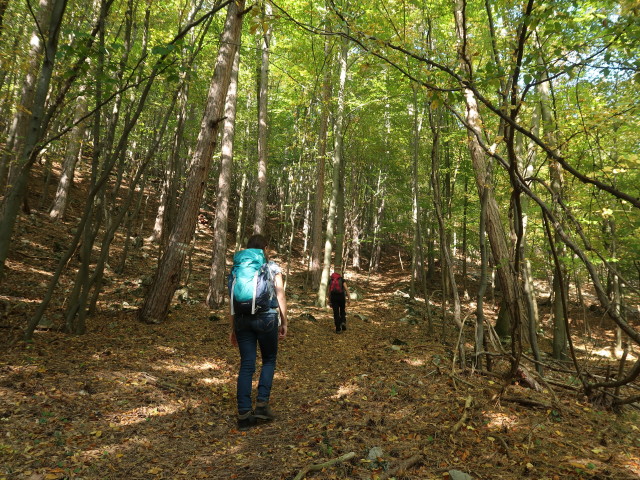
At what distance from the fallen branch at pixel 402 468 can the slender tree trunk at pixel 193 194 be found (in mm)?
6041

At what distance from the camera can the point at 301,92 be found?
14.8 metres

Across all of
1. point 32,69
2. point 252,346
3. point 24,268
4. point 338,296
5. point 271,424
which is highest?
point 32,69

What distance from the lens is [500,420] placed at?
357 centimetres

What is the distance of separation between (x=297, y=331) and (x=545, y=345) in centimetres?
998

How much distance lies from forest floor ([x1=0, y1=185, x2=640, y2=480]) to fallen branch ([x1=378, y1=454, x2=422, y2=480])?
14 millimetres

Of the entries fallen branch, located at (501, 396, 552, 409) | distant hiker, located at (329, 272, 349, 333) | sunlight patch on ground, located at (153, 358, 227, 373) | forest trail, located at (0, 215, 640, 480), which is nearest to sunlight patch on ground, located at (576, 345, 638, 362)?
distant hiker, located at (329, 272, 349, 333)

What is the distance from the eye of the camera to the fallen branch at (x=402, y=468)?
8.68 feet

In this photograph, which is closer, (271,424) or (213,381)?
(271,424)

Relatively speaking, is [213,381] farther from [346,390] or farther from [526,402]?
[526,402]

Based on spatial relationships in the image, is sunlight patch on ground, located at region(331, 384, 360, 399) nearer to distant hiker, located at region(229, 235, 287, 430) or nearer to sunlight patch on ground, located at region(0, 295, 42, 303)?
distant hiker, located at region(229, 235, 287, 430)

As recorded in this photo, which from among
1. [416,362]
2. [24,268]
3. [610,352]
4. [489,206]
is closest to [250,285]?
[416,362]

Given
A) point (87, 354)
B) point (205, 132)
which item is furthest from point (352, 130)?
point (87, 354)

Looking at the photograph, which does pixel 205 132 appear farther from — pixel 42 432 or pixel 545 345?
pixel 545 345

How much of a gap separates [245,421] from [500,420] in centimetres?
254
